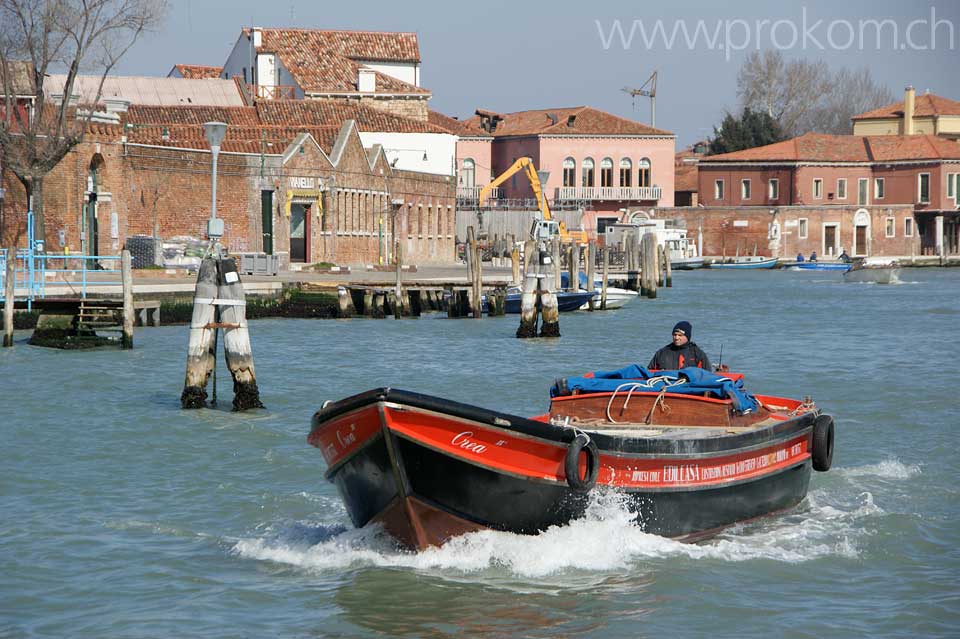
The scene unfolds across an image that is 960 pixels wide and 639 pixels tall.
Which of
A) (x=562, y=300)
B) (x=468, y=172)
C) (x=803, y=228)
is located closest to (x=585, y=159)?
(x=468, y=172)

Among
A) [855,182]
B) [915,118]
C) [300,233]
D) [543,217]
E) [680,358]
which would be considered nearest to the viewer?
[680,358]

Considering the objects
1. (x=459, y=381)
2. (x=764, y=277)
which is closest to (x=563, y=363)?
(x=459, y=381)

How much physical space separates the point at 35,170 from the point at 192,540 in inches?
962

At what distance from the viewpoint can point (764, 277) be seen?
221ft

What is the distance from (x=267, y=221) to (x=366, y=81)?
1929 centimetres

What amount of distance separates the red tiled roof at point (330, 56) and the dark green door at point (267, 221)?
705 inches

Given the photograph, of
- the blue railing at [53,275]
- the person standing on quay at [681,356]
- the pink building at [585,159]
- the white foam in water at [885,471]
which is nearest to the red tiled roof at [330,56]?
the pink building at [585,159]

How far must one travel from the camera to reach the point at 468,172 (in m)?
80.9

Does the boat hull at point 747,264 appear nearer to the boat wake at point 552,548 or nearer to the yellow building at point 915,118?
the yellow building at point 915,118

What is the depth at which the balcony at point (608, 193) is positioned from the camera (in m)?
78.4

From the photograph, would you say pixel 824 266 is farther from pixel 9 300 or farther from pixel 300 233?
pixel 9 300

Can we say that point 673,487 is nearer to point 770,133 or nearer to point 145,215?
point 145,215

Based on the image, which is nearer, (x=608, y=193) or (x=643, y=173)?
(x=608, y=193)

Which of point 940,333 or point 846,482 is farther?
point 940,333
